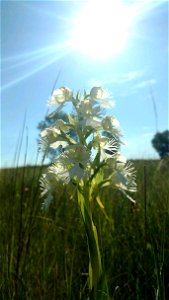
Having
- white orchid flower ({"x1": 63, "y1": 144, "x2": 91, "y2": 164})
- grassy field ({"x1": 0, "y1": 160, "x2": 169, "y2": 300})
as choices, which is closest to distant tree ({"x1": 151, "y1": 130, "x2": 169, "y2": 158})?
grassy field ({"x1": 0, "y1": 160, "x2": 169, "y2": 300})

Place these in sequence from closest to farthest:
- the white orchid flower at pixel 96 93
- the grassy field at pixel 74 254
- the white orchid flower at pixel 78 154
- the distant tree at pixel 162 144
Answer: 1. the white orchid flower at pixel 78 154
2. the white orchid flower at pixel 96 93
3. the grassy field at pixel 74 254
4. the distant tree at pixel 162 144

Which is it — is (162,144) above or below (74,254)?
above

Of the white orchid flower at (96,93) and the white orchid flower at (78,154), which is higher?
the white orchid flower at (96,93)

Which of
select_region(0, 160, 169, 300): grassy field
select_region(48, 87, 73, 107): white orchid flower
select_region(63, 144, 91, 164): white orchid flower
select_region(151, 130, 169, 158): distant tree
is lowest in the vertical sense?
select_region(0, 160, 169, 300): grassy field

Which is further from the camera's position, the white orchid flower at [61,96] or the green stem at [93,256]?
the white orchid flower at [61,96]

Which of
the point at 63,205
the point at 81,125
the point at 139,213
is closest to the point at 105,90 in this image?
the point at 81,125

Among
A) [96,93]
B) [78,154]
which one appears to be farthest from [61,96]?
[78,154]

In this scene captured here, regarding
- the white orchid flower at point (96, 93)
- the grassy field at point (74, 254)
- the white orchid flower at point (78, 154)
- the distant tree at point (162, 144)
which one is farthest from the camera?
the distant tree at point (162, 144)

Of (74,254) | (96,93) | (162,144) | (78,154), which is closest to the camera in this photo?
(78,154)

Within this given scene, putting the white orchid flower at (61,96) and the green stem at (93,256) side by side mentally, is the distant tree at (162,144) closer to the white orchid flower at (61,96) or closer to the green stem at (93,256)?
the white orchid flower at (61,96)

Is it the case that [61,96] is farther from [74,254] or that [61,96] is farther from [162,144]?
[162,144]

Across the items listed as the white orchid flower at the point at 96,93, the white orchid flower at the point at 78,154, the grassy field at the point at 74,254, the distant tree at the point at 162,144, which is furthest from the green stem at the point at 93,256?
the distant tree at the point at 162,144

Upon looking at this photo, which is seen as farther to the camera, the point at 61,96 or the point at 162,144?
the point at 162,144

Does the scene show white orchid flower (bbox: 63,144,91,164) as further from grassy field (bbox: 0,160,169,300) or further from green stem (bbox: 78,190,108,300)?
grassy field (bbox: 0,160,169,300)
